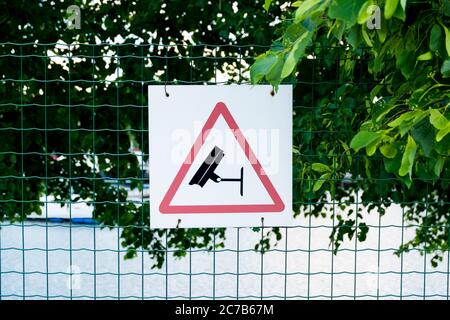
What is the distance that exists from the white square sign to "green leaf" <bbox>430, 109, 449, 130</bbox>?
1.43m

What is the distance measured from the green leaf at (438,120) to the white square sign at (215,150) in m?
1.43

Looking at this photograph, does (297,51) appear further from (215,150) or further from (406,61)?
(215,150)

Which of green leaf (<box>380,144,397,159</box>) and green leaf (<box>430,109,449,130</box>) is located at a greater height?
green leaf (<box>430,109,449,130</box>)

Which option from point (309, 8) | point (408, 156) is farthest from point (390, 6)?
point (408, 156)

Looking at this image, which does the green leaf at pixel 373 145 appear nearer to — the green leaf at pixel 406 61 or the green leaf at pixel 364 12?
the green leaf at pixel 406 61

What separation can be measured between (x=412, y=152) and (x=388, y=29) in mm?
426

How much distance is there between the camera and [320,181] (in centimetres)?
370

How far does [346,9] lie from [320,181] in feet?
5.82

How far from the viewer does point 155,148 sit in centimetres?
367

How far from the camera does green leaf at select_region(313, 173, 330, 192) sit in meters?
3.70

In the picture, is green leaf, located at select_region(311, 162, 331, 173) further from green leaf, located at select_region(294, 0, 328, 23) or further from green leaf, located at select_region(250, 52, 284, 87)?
green leaf, located at select_region(294, 0, 328, 23)

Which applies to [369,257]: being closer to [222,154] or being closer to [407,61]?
[222,154]

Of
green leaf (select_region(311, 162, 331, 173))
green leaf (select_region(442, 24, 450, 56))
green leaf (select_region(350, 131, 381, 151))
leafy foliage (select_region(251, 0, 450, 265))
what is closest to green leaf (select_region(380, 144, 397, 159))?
leafy foliage (select_region(251, 0, 450, 265))

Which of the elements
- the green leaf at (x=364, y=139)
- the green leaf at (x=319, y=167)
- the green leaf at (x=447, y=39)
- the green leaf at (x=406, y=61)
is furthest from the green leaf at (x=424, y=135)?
the green leaf at (x=319, y=167)
